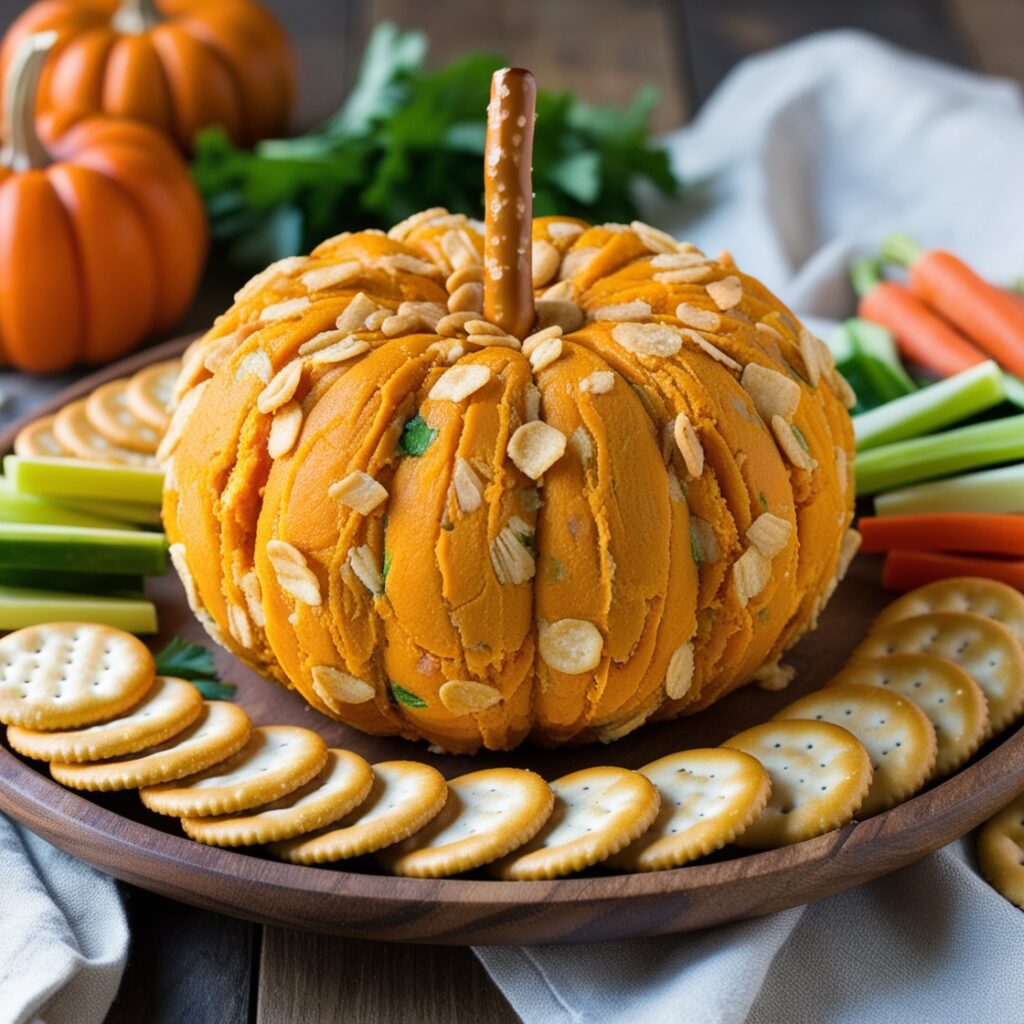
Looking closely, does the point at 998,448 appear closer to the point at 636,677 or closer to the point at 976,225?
the point at 636,677

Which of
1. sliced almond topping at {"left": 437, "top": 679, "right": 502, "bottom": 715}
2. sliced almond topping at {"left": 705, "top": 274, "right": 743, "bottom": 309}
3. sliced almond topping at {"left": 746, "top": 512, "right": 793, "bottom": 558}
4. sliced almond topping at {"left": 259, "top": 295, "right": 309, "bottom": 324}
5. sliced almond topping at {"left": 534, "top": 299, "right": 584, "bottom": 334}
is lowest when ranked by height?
sliced almond topping at {"left": 437, "top": 679, "right": 502, "bottom": 715}

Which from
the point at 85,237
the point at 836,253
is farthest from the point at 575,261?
the point at 85,237

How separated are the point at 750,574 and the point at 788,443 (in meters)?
0.19

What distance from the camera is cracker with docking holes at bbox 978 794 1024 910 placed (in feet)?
6.42

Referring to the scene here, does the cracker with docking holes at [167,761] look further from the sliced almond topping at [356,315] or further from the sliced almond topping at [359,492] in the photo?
the sliced almond topping at [356,315]

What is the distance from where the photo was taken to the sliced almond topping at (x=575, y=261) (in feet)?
7.22

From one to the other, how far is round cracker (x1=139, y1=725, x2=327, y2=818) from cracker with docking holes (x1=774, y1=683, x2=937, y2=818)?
0.66 metres

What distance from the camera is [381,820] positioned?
5.64 ft

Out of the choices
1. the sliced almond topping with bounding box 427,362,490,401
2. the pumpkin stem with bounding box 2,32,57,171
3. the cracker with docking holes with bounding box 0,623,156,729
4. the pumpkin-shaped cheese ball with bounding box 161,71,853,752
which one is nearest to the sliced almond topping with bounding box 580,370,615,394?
the pumpkin-shaped cheese ball with bounding box 161,71,853,752

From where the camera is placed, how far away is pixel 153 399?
2.72 metres

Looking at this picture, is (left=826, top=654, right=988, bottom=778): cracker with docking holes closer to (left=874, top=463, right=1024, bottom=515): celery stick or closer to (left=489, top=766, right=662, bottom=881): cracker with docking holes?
(left=489, top=766, right=662, bottom=881): cracker with docking holes

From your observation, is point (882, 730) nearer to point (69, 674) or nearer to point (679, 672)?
point (679, 672)

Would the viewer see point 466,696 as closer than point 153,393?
Yes

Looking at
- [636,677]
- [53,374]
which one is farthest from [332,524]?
[53,374]
